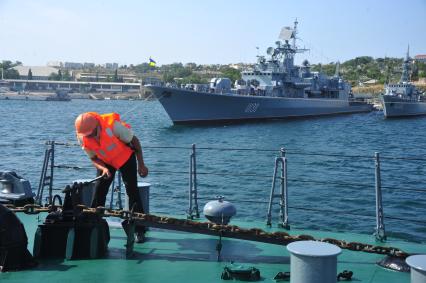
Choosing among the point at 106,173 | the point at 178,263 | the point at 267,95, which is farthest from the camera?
the point at 267,95

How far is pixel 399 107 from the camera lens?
2758 inches

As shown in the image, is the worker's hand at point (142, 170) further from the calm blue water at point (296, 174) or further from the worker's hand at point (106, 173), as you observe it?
the calm blue water at point (296, 174)

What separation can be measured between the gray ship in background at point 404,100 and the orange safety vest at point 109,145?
2645 inches

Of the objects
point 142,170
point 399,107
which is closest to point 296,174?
point 142,170

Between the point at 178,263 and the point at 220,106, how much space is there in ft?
165

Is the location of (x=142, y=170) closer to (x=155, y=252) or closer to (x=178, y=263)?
(x=155, y=252)

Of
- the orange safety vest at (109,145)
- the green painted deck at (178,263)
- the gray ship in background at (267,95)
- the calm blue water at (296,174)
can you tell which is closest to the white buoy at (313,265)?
the green painted deck at (178,263)

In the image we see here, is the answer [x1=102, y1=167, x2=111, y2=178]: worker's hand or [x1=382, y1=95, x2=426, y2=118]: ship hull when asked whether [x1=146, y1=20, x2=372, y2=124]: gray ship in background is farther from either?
[x1=102, y1=167, x2=111, y2=178]: worker's hand

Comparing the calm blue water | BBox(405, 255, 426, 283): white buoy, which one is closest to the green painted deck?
BBox(405, 255, 426, 283): white buoy

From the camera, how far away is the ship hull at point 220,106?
52188 mm

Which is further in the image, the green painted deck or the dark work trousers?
the dark work trousers

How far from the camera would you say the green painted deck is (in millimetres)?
4109

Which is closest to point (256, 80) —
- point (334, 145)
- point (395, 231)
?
point (334, 145)

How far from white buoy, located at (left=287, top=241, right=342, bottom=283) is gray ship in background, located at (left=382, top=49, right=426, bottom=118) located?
68107 mm
